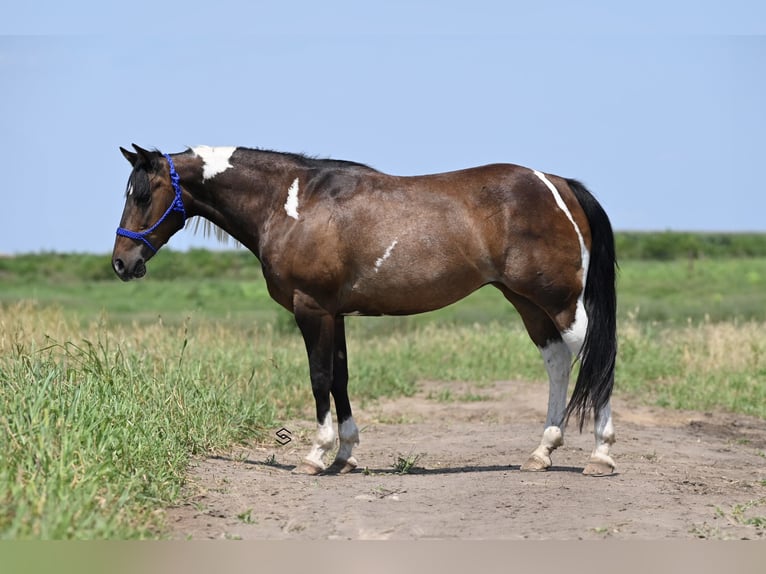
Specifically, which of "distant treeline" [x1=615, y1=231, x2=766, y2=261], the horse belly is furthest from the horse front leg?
"distant treeline" [x1=615, y1=231, x2=766, y2=261]

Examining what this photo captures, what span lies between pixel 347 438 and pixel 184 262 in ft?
96.4

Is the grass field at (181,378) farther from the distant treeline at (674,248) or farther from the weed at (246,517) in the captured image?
the distant treeline at (674,248)

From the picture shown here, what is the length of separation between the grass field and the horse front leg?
2672mm

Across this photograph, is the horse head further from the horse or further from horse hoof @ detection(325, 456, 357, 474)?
horse hoof @ detection(325, 456, 357, 474)

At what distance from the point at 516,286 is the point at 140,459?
3.00 meters

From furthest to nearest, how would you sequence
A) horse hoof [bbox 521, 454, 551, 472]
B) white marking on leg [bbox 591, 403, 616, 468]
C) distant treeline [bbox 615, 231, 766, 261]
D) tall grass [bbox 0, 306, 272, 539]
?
distant treeline [bbox 615, 231, 766, 261] → horse hoof [bbox 521, 454, 551, 472] → white marking on leg [bbox 591, 403, 616, 468] → tall grass [bbox 0, 306, 272, 539]

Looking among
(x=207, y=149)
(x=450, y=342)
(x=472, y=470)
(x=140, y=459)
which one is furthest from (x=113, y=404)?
(x=450, y=342)

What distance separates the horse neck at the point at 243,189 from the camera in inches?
306

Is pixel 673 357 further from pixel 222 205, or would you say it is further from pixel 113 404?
pixel 113 404

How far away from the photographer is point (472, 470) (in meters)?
7.92

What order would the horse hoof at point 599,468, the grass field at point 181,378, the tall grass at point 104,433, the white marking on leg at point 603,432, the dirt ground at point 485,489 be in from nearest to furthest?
the tall grass at point 104,433 → the grass field at point 181,378 → the dirt ground at point 485,489 → the horse hoof at point 599,468 → the white marking on leg at point 603,432

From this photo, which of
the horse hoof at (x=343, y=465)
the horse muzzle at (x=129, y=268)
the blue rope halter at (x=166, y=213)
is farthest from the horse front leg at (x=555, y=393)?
the horse muzzle at (x=129, y=268)

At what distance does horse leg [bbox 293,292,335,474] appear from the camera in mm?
7441

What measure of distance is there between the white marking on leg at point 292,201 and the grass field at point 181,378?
1815 millimetres
